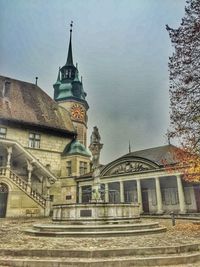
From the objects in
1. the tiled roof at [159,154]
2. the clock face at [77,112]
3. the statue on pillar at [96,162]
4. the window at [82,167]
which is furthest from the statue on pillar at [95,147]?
the clock face at [77,112]

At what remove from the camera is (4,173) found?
24.4 m

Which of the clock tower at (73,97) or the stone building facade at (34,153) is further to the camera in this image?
the clock tower at (73,97)

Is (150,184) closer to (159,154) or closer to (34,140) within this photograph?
(159,154)

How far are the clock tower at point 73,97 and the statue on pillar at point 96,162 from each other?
82.6 ft

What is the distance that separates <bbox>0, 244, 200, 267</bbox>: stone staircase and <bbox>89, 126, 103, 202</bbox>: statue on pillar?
28.0ft

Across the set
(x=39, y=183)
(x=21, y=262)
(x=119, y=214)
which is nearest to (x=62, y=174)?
(x=39, y=183)

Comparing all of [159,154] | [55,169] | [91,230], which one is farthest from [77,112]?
[91,230]

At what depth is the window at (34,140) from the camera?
3135 centimetres

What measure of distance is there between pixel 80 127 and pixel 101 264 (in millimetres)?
38097

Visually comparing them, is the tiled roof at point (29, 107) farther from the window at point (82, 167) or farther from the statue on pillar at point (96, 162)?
the statue on pillar at point (96, 162)

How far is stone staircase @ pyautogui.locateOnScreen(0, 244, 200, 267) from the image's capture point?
6449mm

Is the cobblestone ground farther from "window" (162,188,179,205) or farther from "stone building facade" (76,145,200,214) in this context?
"window" (162,188,179,205)

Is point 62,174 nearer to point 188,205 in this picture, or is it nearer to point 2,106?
point 2,106

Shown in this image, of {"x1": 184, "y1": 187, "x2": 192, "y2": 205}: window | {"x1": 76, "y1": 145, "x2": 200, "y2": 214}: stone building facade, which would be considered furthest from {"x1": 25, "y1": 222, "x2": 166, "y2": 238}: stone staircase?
{"x1": 184, "y1": 187, "x2": 192, "y2": 205}: window
